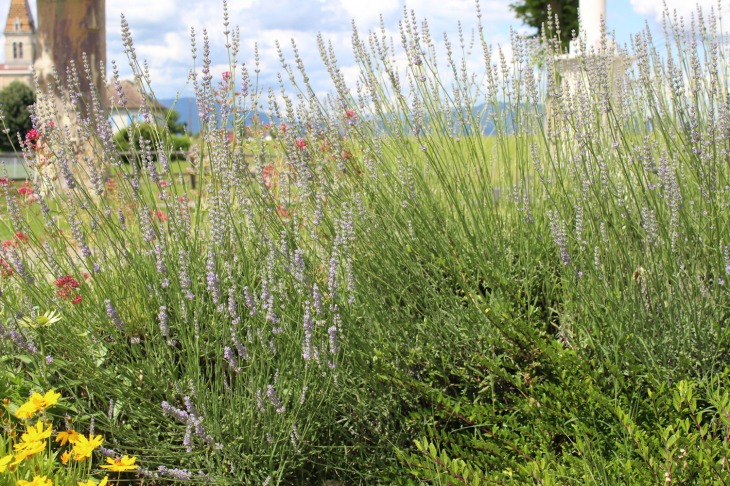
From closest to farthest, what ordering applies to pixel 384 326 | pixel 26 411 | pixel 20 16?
1. pixel 26 411
2. pixel 384 326
3. pixel 20 16

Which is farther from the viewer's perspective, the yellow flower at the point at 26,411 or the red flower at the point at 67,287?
the red flower at the point at 67,287

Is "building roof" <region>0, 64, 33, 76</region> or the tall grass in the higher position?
"building roof" <region>0, 64, 33, 76</region>

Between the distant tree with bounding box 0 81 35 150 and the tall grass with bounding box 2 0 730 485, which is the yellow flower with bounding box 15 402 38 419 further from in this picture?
the distant tree with bounding box 0 81 35 150

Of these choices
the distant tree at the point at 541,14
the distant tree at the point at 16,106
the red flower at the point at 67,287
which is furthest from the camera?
the distant tree at the point at 16,106

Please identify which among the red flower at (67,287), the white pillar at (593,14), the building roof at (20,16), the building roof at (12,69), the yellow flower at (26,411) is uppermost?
the building roof at (20,16)

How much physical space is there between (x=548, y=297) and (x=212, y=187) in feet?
4.72

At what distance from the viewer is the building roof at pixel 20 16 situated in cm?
4669

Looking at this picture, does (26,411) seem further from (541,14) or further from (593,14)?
(541,14)

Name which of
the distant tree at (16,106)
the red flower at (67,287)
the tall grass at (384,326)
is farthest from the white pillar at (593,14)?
the distant tree at (16,106)

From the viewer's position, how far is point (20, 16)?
2436 inches

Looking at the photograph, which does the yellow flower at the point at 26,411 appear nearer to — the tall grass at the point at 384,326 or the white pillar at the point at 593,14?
the tall grass at the point at 384,326

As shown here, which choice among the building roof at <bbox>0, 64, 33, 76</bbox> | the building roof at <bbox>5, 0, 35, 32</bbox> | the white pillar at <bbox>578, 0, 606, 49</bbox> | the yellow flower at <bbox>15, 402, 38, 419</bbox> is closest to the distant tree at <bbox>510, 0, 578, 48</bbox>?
the white pillar at <bbox>578, 0, 606, 49</bbox>

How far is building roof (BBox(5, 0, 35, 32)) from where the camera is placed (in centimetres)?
4669

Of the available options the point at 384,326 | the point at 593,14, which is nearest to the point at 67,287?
the point at 384,326
